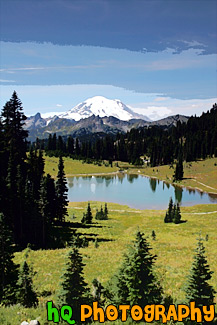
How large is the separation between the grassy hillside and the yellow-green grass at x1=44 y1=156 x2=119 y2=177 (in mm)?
99114

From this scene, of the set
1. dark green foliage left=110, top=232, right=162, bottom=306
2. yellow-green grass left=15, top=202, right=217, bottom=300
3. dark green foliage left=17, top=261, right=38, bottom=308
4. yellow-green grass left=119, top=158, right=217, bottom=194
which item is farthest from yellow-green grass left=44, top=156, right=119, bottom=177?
dark green foliage left=110, top=232, right=162, bottom=306

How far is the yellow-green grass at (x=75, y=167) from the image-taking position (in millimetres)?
155025

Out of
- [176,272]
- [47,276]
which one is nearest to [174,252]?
[176,272]

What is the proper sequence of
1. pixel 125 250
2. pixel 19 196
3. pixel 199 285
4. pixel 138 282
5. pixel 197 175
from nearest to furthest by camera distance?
pixel 199 285 < pixel 138 282 < pixel 125 250 < pixel 19 196 < pixel 197 175

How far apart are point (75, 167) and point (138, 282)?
156900 millimetres

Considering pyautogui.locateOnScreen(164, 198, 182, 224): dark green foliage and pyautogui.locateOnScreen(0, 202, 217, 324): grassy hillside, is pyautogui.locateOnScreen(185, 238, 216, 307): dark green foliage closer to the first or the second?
pyautogui.locateOnScreen(0, 202, 217, 324): grassy hillside

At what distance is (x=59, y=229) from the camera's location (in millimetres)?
43094

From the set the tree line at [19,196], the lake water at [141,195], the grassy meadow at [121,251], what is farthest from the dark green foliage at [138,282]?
the lake water at [141,195]

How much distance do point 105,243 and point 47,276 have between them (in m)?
14.8

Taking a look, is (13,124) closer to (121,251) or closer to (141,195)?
(121,251)

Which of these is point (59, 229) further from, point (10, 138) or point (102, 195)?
point (102, 195)

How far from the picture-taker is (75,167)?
167500 millimetres

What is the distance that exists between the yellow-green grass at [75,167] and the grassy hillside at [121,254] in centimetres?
9911

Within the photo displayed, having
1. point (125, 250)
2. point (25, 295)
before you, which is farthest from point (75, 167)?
point (25, 295)
